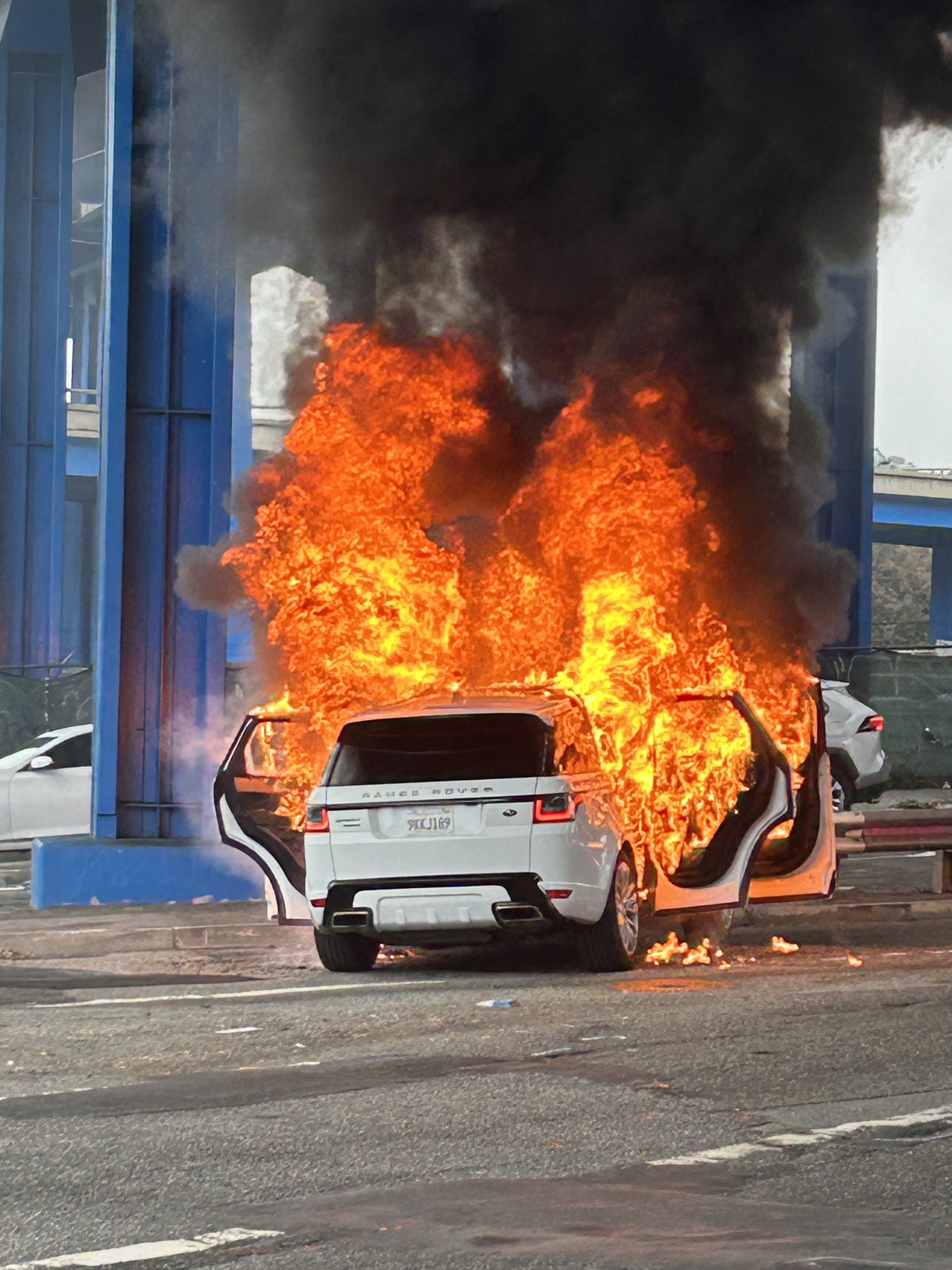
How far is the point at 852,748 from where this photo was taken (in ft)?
65.7

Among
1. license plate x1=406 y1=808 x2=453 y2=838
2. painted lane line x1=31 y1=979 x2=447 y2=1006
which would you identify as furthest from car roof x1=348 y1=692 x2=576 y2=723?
painted lane line x1=31 y1=979 x2=447 y2=1006

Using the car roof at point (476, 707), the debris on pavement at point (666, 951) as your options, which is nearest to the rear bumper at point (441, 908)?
the car roof at point (476, 707)

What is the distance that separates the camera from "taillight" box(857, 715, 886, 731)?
2008cm

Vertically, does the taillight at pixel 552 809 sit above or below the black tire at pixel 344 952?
above

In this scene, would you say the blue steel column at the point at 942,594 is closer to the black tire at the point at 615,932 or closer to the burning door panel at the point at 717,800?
the burning door panel at the point at 717,800

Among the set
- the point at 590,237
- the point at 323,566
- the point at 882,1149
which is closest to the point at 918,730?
the point at 590,237

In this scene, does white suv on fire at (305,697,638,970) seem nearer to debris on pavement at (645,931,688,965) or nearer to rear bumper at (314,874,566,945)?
rear bumper at (314,874,566,945)

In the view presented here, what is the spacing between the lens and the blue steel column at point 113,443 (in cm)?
1372

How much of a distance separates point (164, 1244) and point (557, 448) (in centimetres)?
907

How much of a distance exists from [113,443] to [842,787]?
976 centimetres

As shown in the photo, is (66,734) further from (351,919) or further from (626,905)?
(626,905)

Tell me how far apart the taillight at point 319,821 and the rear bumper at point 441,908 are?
0.99 ft

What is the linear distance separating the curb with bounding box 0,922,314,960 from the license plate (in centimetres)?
197

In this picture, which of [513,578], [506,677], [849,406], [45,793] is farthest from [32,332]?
[506,677]
